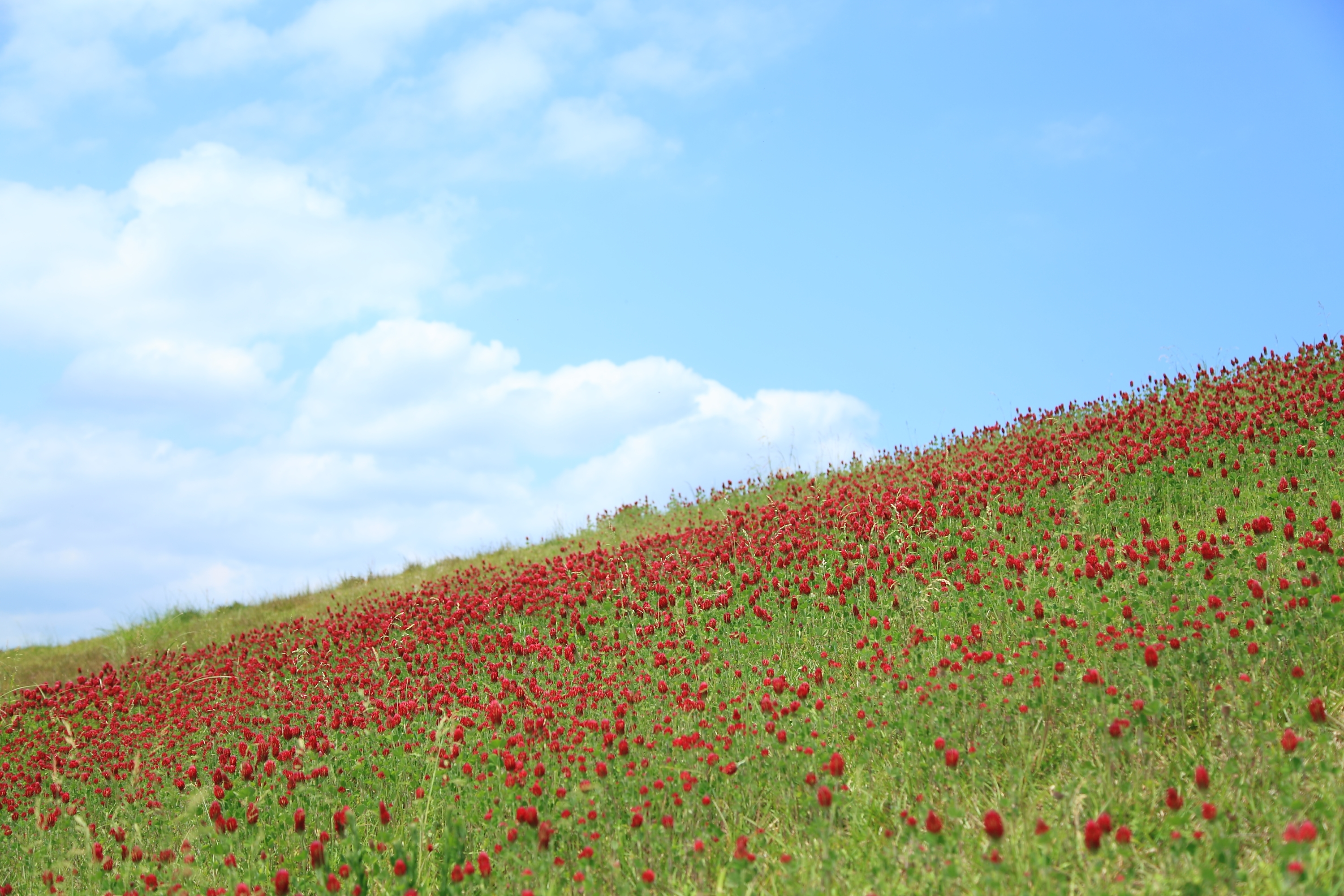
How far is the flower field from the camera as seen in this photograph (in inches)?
203

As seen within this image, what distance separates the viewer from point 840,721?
262 inches

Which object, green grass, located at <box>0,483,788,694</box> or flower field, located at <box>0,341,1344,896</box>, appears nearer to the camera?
flower field, located at <box>0,341,1344,896</box>

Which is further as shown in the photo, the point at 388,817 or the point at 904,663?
the point at 904,663

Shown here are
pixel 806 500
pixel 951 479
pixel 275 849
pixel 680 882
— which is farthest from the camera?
pixel 806 500

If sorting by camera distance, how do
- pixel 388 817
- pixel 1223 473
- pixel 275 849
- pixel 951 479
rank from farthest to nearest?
1. pixel 951 479
2. pixel 1223 473
3. pixel 275 849
4. pixel 388 817

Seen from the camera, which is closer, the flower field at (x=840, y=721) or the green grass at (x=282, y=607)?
the flower field at (x=840, y=721)

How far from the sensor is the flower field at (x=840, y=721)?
5.15m

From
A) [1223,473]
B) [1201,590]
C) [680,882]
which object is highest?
[1223,473]

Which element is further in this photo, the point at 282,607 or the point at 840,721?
the point at 282,607

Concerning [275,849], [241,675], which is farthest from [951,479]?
[241,675]

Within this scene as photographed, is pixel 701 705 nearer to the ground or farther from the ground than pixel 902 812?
farther from the ground

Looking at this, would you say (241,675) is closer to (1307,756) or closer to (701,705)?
(701,705)

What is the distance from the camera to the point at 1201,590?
275 inches

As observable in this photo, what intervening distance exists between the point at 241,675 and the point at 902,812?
10172mm
